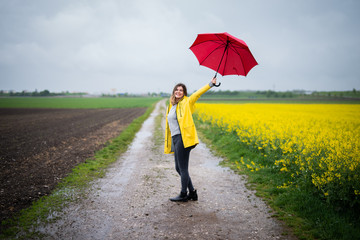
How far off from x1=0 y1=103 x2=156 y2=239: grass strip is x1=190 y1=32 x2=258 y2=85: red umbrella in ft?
12.7

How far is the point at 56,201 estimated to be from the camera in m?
4.21

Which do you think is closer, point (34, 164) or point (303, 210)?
point (303, 210)

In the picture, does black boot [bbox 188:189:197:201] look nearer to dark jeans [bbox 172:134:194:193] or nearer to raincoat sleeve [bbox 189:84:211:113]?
dark jeans [bbox 172:134:194:193]

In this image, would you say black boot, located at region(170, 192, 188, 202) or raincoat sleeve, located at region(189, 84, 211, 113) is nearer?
raincoat sleeve, located at region(189, 84, 211, 113)

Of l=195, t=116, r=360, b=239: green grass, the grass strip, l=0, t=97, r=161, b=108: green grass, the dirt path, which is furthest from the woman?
l=0, t=97, r=161, b=108: green grass

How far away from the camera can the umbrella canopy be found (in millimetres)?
3736

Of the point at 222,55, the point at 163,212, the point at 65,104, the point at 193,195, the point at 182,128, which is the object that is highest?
the point at 222,55

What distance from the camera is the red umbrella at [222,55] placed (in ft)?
12.3

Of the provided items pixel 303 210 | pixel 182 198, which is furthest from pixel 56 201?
pixel 303 210

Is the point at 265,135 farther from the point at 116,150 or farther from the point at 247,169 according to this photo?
the point at 116,150

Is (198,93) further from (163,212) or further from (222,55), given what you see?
(163,212)

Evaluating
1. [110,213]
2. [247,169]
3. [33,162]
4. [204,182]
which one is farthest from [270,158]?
[33,162]

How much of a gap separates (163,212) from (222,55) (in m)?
3.13

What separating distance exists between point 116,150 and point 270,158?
594 centimetres
